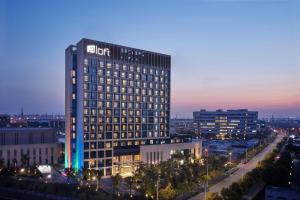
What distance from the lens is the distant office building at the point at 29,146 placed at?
26.6 metres

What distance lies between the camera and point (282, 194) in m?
16.9

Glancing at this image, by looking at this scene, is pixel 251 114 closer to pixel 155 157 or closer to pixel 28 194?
pixel 155 157

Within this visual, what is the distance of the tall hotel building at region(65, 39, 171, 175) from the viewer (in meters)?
26.4

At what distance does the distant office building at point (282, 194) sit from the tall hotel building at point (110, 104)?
13.8 m

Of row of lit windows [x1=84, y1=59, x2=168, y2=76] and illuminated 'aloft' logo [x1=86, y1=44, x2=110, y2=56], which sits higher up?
illuminated 'aloft' logo [x1=86, y1=44, x2=110, y2=56]

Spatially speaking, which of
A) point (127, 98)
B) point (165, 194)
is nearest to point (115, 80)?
point (127, 98)

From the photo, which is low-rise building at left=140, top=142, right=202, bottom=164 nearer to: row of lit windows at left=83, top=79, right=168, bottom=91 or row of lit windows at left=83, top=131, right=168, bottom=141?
row of lit windows at left=83, top=131, right=168, bottom=141

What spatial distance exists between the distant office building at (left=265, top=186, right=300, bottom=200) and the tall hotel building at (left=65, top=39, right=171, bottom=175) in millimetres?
13798

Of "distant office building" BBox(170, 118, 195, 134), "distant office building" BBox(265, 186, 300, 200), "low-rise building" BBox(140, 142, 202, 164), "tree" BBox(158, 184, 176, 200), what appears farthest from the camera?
"distant office building" BBox(170, 118, 195, 134)

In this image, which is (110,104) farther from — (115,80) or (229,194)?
(229,194)

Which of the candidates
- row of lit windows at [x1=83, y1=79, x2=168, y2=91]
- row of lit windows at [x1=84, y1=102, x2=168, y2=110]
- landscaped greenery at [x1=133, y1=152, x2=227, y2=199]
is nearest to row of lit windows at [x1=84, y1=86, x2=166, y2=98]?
row of lit windows at [x1=83, y1=79, x2=168, y2=91]

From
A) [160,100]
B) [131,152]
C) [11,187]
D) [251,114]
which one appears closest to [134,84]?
[160,100]

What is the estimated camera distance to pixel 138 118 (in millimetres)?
30562

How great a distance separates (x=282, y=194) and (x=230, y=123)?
61623mm
